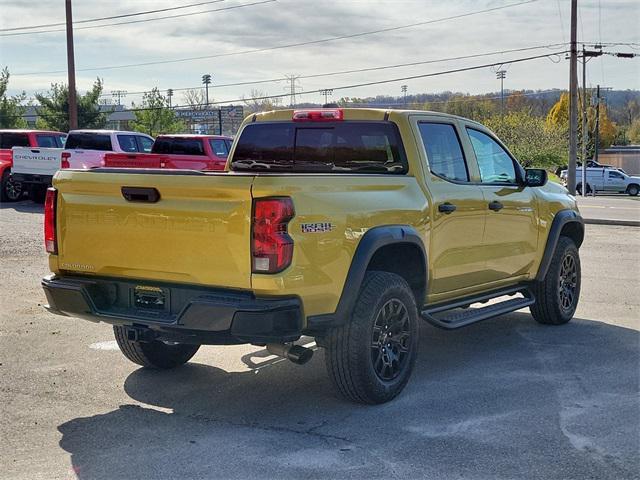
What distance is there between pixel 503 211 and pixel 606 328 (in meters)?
1.89

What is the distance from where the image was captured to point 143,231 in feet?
16.5

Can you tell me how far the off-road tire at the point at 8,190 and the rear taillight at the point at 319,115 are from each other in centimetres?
1734

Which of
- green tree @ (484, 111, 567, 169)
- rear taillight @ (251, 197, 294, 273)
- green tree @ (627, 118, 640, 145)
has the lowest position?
rear taillight @ (251, 197, 294, 273)

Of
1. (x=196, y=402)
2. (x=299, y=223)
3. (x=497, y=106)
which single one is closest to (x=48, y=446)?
(x=196, y=402)

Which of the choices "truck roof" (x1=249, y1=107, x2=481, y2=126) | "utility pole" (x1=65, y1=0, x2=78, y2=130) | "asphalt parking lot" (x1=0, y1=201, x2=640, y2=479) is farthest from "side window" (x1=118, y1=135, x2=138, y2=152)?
"truck roof" (x1=249, y1=107, x2=481, y2=126)

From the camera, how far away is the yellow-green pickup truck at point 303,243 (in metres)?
4.71

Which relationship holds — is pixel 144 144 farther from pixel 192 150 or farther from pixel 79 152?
pixel 192 150

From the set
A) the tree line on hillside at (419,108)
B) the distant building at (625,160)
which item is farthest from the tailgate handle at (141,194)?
A: the distant building at (625,160)

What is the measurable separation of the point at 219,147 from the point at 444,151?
576 inches

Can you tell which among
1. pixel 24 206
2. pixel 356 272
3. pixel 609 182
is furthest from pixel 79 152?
pixel 609 182

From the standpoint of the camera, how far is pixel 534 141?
62688 mm

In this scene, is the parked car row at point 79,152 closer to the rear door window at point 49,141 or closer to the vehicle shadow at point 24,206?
the rear door window at point 49,141

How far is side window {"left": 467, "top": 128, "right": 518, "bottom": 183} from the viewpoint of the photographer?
274 inches

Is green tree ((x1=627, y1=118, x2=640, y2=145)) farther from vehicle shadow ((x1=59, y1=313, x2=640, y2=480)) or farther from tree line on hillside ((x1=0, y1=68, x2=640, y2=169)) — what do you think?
vehicle shadow ((x1=59, y1=313, x2=640, y2=480))
